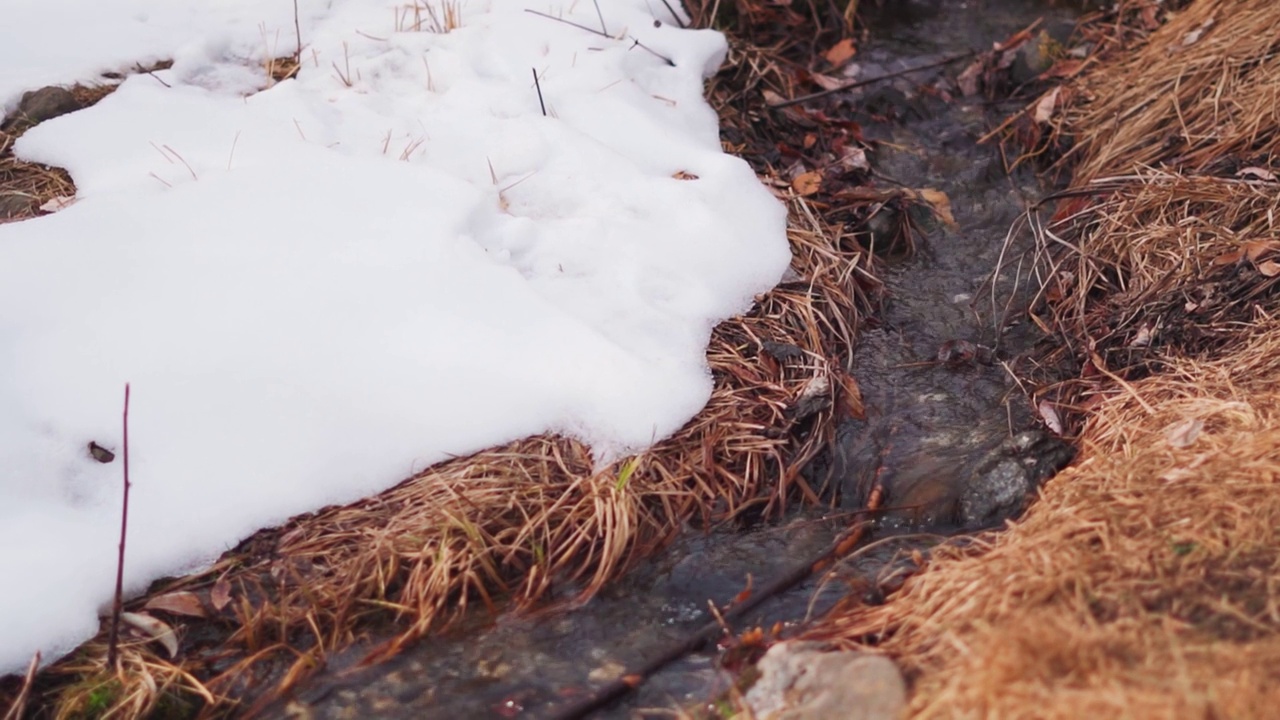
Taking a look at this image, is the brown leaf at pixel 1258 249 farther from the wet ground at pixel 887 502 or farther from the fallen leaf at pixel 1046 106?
the fallen leaf at pixel 1046 106

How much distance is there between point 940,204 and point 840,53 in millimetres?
1072

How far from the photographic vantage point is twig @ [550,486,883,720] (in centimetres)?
211

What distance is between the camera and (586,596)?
2416 mm

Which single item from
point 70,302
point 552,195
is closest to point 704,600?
point 552,195

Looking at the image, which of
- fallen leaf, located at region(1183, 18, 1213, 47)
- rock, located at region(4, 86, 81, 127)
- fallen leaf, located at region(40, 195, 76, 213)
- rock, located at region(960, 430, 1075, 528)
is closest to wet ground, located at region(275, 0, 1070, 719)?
rock, located at region(960, 430, 1075, 528)

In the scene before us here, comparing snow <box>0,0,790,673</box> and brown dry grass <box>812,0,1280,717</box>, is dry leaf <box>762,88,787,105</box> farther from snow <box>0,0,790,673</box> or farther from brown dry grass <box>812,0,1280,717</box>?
brown dry grass <box>812,0,1280,717</box>

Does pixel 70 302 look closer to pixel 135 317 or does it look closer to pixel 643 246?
pixel 135 317

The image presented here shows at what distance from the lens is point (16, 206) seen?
9.89 feet

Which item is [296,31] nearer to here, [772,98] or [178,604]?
[772,98]

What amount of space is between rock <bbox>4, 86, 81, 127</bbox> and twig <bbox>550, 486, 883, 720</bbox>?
9.14ft

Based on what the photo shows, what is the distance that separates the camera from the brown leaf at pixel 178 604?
7.40ft

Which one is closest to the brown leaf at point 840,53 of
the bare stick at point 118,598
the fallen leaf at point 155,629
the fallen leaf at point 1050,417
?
the fallen leaf at point 1050,417

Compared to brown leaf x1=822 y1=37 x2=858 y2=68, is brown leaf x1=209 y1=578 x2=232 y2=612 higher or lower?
brown leaf x1=822 y1=37 x2=858 y2=68

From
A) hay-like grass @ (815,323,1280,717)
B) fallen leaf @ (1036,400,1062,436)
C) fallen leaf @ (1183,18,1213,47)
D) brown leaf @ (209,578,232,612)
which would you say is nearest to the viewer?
hay-like grass @ (815,323,1280,717)
